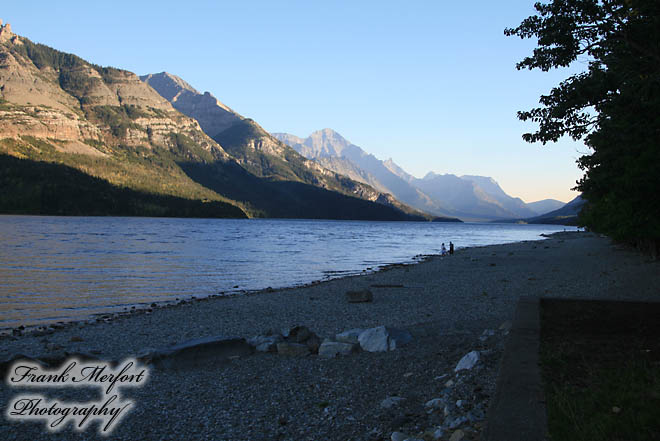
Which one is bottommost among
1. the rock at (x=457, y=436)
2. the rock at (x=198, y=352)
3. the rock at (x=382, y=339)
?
the rock at (x=198, y=352)

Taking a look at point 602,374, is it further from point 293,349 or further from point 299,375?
point 293,349

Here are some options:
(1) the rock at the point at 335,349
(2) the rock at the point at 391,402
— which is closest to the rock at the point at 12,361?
(1) the rock at the point at 335,349

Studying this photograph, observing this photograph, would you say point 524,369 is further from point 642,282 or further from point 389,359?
point 642,282

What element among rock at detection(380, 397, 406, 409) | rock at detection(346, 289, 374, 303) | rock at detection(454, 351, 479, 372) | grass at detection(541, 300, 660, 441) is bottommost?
rock at detection(346, 289, 374, 303)

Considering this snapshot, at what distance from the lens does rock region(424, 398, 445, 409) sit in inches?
287

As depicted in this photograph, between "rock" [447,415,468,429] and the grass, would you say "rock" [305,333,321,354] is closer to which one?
the grass

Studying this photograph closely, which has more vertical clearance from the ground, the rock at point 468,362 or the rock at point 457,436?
the rock at point 457,436

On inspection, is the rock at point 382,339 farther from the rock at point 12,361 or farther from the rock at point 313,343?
the rock at point 12,361

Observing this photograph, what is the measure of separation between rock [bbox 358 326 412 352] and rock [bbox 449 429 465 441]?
5929 mm

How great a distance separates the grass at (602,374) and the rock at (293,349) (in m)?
6.26

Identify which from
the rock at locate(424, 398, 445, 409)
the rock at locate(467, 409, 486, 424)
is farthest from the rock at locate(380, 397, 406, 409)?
the rock at locate(467, 409, 486, 424)

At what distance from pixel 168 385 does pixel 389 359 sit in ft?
17.8

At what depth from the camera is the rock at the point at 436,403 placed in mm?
7286

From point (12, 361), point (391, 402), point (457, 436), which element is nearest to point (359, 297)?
point (391, 402)
